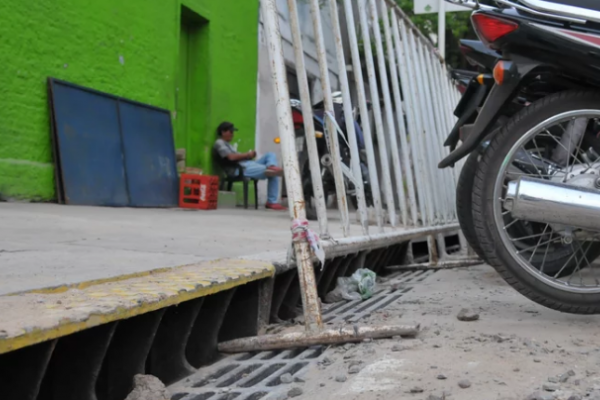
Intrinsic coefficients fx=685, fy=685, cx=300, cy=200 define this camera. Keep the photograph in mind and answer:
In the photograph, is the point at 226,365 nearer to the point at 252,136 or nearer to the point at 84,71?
the point at 84,71

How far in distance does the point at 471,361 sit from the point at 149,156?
553 centimetres

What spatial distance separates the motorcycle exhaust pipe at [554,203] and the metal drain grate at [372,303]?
27.1 inches

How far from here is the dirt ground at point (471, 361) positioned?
5.11 ft

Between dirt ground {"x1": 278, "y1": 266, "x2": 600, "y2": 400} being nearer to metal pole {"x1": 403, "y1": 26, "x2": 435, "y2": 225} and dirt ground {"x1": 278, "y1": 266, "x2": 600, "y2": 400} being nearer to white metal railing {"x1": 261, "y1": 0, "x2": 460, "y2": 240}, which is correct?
white metal railing {"x1": 261, "y1": 0, "x2": 460, "y2": 240}

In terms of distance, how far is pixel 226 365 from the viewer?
1.92 meters

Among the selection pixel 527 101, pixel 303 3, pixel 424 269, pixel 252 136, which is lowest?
pixel 424 269

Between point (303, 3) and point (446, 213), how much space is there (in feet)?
19.2

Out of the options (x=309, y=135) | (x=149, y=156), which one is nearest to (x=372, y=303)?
(x=309, y=135)

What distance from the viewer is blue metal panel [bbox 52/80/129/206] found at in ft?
18.6

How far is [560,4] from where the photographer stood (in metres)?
2.32

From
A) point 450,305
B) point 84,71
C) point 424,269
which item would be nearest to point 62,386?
point 450,305

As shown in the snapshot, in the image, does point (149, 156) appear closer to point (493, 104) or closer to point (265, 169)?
point (265, 169)

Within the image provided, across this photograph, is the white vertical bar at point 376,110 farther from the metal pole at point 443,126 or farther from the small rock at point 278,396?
the small rock at point 278,396

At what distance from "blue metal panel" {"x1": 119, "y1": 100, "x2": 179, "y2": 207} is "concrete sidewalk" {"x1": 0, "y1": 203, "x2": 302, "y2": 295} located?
5.40 ft
